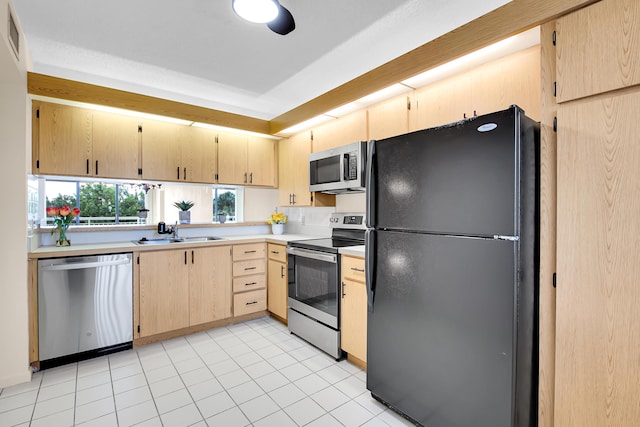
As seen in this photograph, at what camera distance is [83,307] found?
98.0 inches

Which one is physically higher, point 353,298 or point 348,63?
point 348,63

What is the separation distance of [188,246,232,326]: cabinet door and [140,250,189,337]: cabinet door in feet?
0.22

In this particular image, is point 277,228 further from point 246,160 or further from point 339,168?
point 339,168

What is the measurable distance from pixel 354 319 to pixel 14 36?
2981mm

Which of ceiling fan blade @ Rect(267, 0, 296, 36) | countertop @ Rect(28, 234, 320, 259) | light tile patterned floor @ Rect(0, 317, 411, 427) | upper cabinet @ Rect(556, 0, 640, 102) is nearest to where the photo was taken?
upper cabinet @ Rect(556, 0, 640, 102)

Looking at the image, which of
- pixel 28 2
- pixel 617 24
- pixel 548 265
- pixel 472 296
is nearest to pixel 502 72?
pixel 617 24

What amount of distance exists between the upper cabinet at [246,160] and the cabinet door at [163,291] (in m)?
1.13

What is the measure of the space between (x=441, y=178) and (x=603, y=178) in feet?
2.11

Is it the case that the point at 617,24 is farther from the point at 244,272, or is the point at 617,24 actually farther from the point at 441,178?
the point at 244,272

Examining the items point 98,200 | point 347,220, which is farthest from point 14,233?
point 347,220

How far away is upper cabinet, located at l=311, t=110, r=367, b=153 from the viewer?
9.26ft

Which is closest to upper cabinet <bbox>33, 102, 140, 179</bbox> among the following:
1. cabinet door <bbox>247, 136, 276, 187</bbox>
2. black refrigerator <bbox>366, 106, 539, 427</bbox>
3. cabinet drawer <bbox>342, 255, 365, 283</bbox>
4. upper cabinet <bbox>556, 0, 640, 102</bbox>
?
cabinet door <bbox>247, 136, 276, 187</bbox>

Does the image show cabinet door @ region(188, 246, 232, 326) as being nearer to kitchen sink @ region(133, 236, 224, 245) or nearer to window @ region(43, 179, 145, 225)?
kitchen sink @ region(133, 236, 224, 245)

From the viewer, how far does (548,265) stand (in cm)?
142
